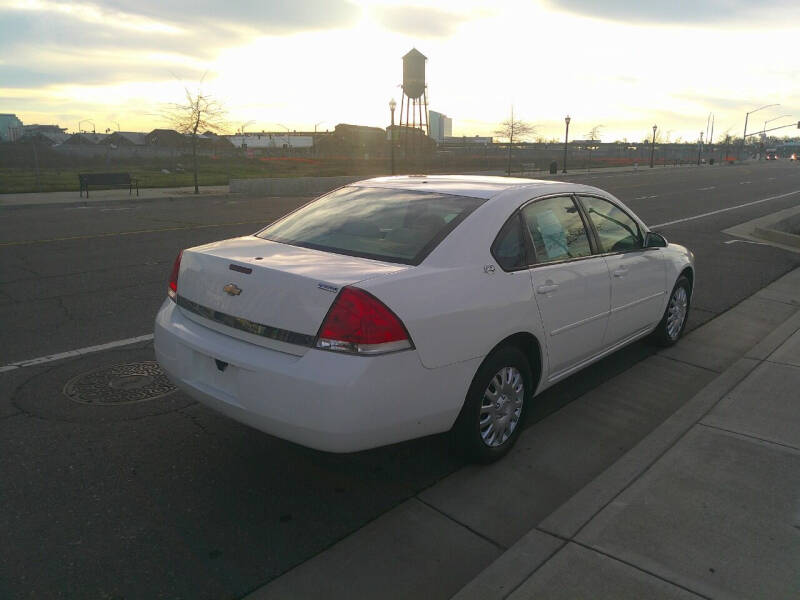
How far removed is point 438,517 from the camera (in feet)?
11.1

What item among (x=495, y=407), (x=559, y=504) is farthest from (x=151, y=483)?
(x=559, y=504)

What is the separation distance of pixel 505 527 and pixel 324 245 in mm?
1915

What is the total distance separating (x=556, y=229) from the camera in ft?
14.5

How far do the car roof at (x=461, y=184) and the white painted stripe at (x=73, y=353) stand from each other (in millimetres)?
2642

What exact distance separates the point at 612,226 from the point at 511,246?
1.52 metres

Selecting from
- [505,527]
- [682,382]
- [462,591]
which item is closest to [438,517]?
[505,527]

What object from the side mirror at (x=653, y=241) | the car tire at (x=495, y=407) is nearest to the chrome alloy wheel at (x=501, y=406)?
the car tire at (x=495, y=407)

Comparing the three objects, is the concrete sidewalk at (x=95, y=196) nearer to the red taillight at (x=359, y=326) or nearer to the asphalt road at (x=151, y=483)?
the asphalt road at (x=151, y=483)

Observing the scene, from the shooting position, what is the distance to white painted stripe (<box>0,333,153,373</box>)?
5.23 m

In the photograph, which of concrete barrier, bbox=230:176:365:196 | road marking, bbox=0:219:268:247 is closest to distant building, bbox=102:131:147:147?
concrete barrier, bbox=230:176:365:196

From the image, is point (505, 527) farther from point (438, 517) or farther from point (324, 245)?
point (324, 245)

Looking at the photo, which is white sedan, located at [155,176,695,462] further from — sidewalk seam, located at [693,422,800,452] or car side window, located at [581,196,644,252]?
sidewalk seam, located at [693,422,800,452]

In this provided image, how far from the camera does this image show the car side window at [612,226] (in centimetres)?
487

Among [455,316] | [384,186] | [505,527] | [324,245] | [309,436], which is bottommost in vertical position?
[505,527]
